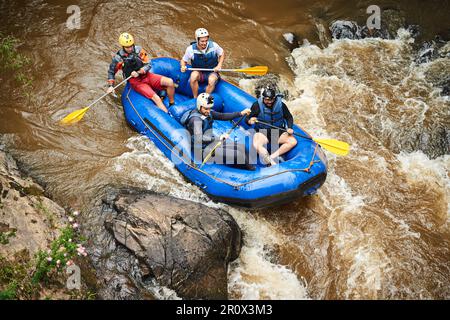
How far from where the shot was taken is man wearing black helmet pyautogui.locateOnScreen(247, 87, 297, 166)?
4.93 metres

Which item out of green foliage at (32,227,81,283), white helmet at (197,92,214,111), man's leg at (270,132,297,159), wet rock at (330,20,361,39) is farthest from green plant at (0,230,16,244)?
wet rock at (330,20,361,39)

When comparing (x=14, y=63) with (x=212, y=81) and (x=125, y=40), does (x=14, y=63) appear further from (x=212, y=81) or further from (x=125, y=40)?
(x=212, y=81)

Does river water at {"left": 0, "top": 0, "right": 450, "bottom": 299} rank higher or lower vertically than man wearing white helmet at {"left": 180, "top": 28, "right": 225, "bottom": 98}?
lower

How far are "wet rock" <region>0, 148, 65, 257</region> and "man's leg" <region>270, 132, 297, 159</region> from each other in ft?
8.24

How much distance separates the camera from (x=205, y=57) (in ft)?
18.7

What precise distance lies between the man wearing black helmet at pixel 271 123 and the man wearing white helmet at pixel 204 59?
39.1 inches

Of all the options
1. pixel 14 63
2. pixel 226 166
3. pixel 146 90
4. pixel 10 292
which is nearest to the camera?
pixel 10 292

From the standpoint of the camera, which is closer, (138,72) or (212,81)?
(138,72)

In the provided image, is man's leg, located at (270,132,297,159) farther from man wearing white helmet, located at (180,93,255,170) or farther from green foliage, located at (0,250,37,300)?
green foliage, located at (0,250,37,300)

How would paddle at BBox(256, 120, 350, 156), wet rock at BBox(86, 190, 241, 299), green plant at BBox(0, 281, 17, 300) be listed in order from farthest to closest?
paddle at BBox(256, 120, 350, 156) < wet rock at BBox(86, 190, 241, 299) < green plant at BBox(0, 281, 17, 300)

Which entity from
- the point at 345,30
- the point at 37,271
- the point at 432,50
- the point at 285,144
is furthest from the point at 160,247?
the point at 432,50

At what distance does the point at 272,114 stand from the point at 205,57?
4.54ft

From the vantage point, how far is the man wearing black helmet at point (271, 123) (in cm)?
493

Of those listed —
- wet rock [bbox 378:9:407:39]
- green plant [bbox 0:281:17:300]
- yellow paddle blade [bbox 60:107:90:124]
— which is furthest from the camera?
wet rock [bbox 378:9:407:39]
